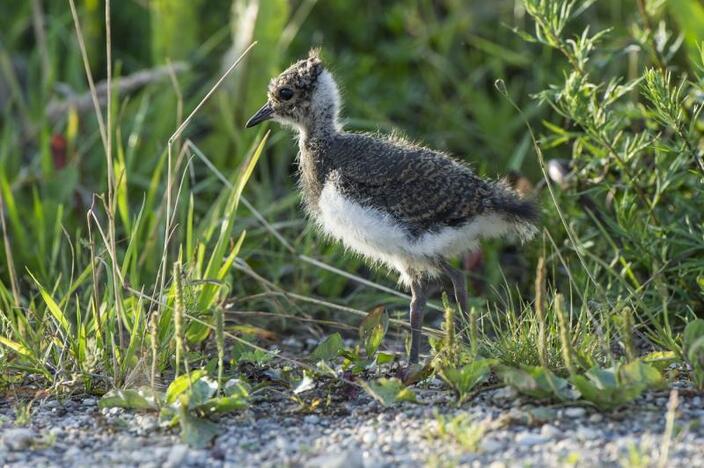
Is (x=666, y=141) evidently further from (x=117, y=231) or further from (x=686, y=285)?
(x=117, y=231)

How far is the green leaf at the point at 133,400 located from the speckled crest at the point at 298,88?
138 cm

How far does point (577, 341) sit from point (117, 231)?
7.23 feet

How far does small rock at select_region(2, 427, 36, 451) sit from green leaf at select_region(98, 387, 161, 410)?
0.23m

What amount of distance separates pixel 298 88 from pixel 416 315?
994 mm

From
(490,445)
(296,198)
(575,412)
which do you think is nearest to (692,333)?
(575,412)

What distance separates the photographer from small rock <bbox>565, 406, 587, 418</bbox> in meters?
2.93

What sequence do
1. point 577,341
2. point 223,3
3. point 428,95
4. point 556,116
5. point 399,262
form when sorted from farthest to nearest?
point 223,3 < point 428,95 < point 556,116 < point 399,262 < point 577,341

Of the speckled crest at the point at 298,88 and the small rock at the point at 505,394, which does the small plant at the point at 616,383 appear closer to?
the small rock at the point at 505,394

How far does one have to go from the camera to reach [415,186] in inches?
142

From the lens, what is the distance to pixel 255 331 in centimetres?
401

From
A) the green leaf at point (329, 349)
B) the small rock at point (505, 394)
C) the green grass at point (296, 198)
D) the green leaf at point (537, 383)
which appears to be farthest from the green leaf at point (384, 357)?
the green leaf at point (537, 383)

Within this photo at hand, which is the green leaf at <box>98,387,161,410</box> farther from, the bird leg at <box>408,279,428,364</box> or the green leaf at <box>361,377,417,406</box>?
the bird leg at <box>408,279,428,364</box>

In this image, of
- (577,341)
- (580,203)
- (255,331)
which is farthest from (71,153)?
(577,341)

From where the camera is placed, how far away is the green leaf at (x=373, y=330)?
3.42 meters
